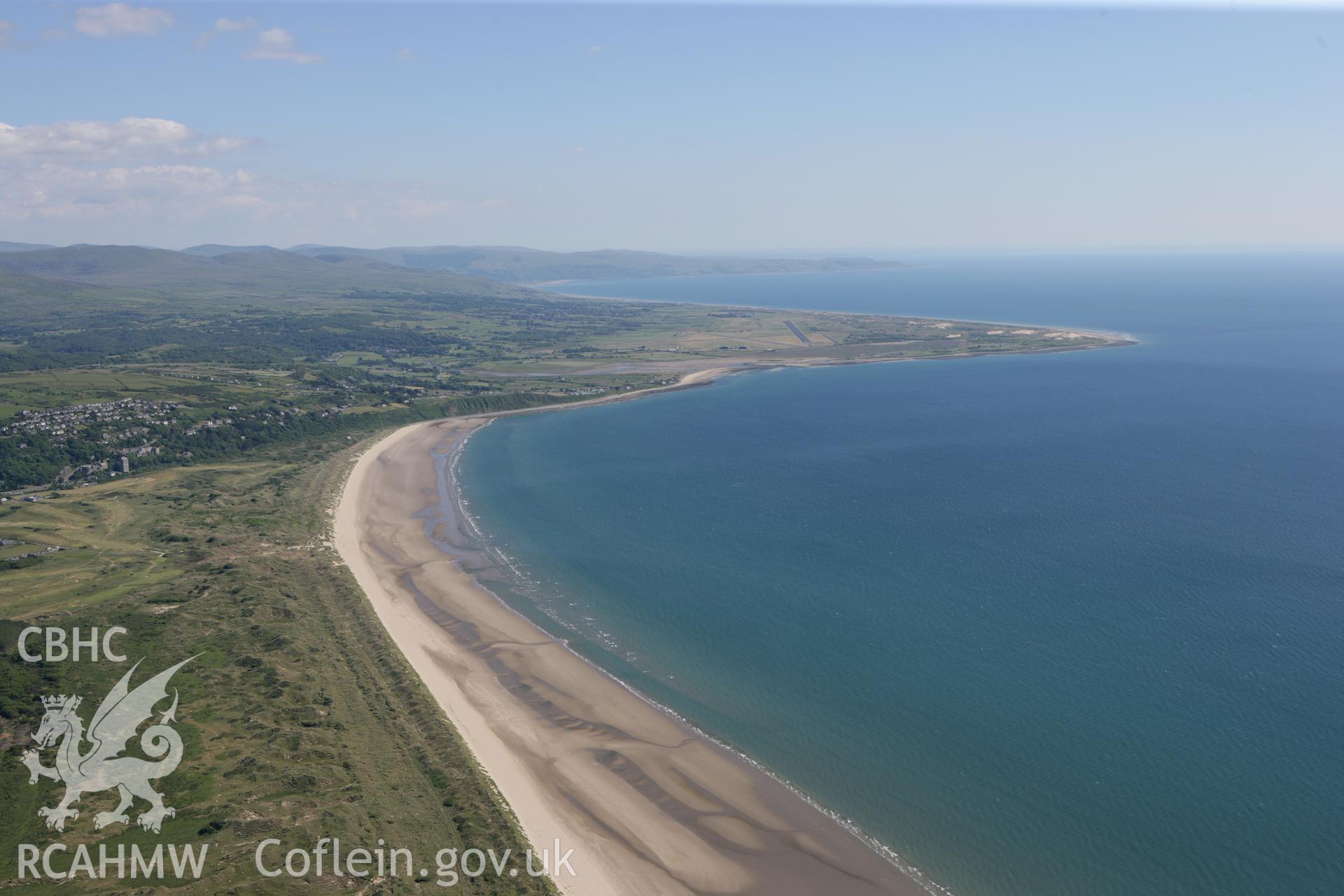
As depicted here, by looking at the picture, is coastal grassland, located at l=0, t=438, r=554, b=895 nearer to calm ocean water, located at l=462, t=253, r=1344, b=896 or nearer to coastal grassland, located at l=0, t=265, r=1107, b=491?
calm ocean water, located at l=462, t=253, r=1344, b=896

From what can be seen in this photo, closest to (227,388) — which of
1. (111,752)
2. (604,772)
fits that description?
(111,752)

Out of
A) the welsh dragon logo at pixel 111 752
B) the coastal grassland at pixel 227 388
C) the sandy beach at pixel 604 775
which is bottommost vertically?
the sandy beach at pixel 604 775

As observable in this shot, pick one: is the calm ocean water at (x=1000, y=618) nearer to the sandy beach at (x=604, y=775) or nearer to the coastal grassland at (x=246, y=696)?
the sandy beach at (x=604, y=775)

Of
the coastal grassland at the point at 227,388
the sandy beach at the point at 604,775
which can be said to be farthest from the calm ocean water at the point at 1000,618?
the coastal grassland at the point at 227,388

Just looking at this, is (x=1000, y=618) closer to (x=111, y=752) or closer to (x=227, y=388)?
(x=111, y=752)

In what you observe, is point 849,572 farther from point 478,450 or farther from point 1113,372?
point 1113,372

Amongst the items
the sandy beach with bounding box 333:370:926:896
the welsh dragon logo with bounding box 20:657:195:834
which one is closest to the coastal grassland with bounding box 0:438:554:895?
the welsh dragon logo with bounding box 20:657:195:834

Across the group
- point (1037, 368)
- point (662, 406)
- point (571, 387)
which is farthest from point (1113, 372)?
point (571, 387)
